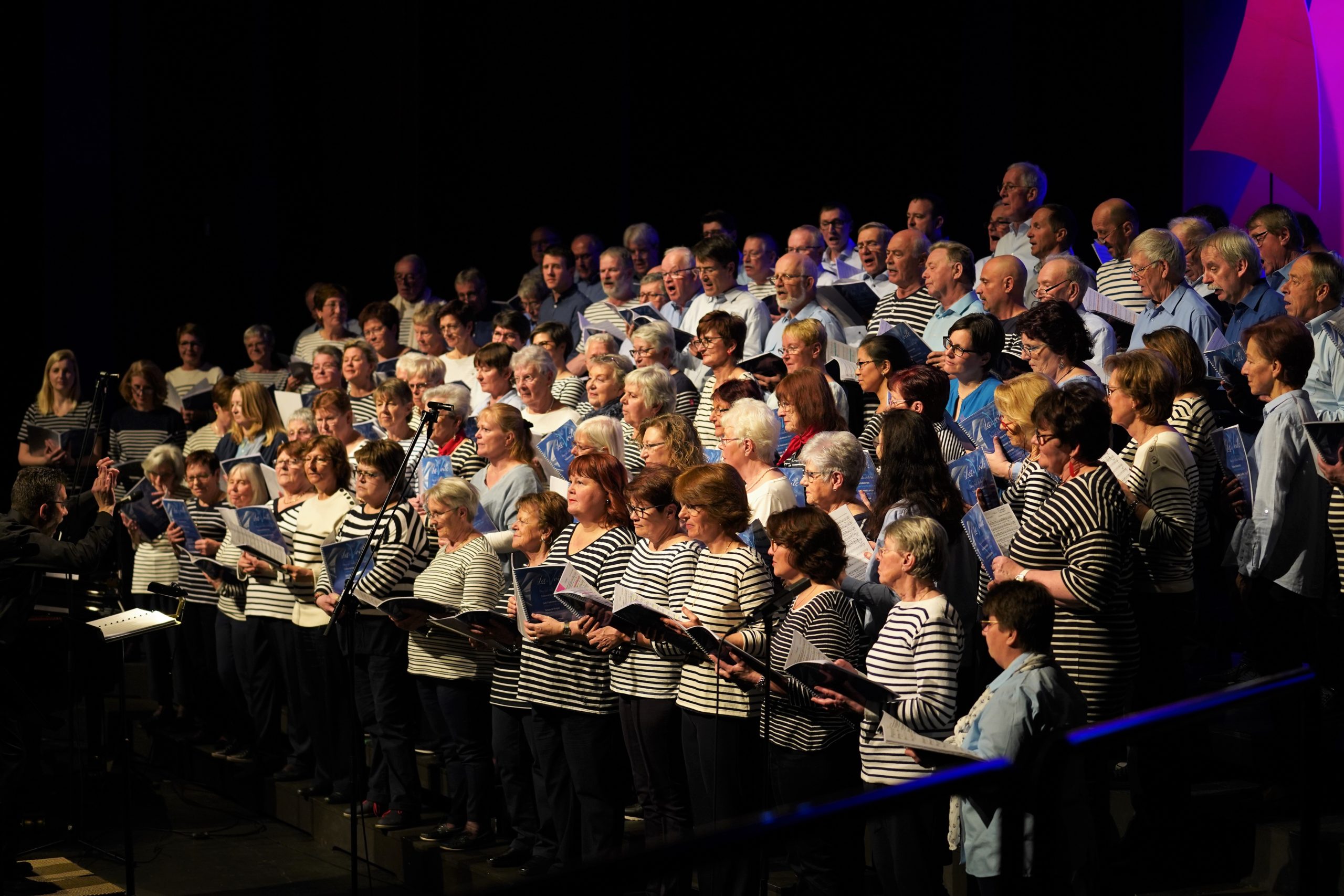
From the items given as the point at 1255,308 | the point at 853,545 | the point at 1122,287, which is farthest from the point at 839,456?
the point at 1122,287

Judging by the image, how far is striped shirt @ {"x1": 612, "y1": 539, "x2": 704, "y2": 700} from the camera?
14.5ft

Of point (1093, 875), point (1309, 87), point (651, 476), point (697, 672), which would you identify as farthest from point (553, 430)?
point (1309, 87)

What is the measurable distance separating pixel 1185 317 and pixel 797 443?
160 cm

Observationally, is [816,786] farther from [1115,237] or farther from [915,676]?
[1115,237]

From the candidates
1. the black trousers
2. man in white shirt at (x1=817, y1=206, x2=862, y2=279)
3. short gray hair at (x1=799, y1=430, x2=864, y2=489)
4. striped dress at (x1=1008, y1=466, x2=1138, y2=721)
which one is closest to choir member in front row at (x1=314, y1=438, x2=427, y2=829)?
the black trousers

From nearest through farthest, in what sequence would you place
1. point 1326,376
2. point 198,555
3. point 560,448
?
point 1326,376 < point 560,448 < point 198,555

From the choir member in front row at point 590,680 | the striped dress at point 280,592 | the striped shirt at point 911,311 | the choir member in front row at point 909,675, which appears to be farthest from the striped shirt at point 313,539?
the choir member in front row at point 909,675

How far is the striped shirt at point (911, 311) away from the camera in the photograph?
6.26 metres

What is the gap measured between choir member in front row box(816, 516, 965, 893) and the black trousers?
2.89 metres

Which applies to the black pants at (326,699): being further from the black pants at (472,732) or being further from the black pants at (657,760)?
the black pants at (657,760)

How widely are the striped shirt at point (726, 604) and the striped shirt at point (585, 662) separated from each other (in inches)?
19.5

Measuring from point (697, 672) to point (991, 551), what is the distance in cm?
92

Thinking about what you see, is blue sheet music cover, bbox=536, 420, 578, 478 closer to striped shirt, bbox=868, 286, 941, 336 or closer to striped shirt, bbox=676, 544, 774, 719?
striped shirt, bbox=868, 286, 941, 336

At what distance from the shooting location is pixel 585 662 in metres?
4.78
